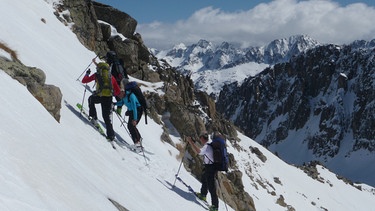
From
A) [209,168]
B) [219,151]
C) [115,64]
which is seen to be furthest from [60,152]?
[115,64]

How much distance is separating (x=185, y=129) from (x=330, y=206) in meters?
49.1

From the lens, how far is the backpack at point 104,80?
15.1 metres

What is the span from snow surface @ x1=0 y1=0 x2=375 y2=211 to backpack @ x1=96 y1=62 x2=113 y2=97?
1.26 meters

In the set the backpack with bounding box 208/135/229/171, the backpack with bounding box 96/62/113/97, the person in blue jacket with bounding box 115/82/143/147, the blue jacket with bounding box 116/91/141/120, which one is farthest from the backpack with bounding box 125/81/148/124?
the backpack with bounding box 208/135/229/171

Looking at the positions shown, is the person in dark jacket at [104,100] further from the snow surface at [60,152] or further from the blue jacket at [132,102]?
the blue jacket at [132,102]

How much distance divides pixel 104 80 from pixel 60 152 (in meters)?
6.08

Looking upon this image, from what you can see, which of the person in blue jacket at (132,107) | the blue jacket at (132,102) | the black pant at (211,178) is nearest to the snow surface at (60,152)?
the black pant at (211,178)

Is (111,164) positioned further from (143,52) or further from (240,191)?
(143,52)

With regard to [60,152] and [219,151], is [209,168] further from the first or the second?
[60,152]

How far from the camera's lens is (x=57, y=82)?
1780cm

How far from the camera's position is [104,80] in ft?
49.8

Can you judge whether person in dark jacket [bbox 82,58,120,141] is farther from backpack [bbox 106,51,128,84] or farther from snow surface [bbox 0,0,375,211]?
backpack [bbox 106,51,128,84]

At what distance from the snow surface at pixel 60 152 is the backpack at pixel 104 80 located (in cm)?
126

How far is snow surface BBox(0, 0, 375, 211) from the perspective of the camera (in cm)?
686
